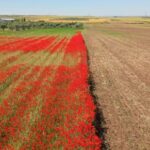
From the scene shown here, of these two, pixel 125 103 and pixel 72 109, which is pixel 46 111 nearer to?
pixel 72 109

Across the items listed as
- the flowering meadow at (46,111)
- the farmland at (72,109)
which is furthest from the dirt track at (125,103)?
the flowering meadow at (46,111)

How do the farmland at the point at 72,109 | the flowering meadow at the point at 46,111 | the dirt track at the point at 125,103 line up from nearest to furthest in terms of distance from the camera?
the flowering meadow at the point at 46,111, the farmland at the point at 72,109, the dirt track at the point at 125,103

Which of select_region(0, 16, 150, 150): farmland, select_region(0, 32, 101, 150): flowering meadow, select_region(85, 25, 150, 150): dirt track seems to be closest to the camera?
select_region(0, 32, 101, 150): flowering meadow

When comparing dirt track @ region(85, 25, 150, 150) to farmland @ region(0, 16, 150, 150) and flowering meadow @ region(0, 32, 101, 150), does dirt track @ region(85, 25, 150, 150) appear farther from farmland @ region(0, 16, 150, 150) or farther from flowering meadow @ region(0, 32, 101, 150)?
flowering meadow @ region(0, 32, 101, 150)

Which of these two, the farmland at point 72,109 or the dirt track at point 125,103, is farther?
the dirt track at point 125,103

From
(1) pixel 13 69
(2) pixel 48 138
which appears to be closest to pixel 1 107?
(2) pixel 48 138

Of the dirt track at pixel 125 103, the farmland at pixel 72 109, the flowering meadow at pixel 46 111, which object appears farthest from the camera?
the dirt track at pixel 125 103

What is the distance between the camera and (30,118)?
11.3m

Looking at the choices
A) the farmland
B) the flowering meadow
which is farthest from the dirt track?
the flowering meadow

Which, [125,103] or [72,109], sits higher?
[72,109]

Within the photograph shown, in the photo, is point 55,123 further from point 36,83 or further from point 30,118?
point 36,83

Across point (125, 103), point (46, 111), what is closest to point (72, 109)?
point (46, 111)

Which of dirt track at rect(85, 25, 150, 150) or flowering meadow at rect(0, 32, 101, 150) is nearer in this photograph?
flowering meadow at rect(0, 32, 101, 150)

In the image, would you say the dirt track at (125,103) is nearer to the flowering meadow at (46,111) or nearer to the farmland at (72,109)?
the farmland at (72,109)
